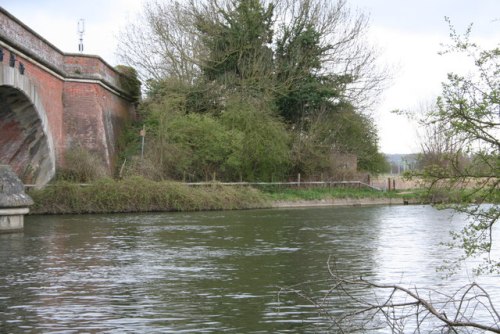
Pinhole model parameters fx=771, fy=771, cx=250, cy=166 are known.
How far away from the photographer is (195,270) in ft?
39.2

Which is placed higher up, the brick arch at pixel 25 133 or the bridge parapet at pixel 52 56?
the bridge parapet at pixel 52 56

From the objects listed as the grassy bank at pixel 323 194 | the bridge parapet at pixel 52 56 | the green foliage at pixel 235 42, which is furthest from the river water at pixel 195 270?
the green foliage at pixel 235 42

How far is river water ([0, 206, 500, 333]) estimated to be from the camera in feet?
26.9

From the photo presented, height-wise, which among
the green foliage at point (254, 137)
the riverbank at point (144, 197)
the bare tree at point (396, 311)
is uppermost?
the green foliage at point (254, 137)

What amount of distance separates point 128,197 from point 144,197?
62 centimetres

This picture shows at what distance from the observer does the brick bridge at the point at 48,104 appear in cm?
2197

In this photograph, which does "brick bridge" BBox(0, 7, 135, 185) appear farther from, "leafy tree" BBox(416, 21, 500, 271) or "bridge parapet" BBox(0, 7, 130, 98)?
"leafy tree" BBox(416, 21, 500, 271)

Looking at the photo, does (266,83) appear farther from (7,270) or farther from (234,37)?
(7,270)

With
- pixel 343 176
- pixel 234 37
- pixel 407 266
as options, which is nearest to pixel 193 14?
pixel 234 37

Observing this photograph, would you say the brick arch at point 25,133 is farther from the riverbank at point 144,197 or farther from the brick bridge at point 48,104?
the riverbank at point 144,197

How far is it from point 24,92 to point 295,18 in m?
17.3

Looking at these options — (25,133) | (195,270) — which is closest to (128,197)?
(25,133)

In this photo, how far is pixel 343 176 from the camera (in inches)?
1458

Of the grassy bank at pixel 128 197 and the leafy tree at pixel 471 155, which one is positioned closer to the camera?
the leafy tree at pixel 471 155
